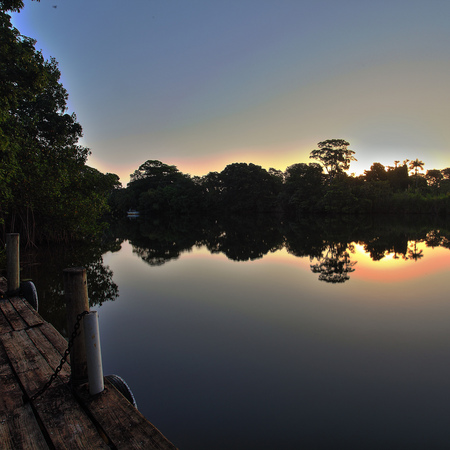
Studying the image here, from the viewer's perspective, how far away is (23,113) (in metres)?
16.8

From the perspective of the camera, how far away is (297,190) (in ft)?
180

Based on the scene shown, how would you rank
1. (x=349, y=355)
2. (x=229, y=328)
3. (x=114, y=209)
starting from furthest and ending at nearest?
(x=114, y=209) < (x=229, y=328) < (x=349, y=355)

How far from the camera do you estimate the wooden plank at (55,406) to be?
2.00m

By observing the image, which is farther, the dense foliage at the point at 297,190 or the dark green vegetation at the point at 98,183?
the dense foliage at the point at 297,190

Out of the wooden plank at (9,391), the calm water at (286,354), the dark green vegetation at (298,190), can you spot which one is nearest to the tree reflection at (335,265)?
the calm water at (286,354)

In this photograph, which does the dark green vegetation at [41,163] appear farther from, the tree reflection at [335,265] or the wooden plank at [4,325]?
the tree reflection at [335,265]

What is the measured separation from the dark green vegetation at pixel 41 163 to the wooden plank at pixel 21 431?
28.6ft

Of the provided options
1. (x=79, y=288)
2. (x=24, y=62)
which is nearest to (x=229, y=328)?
(x=79, y=288)

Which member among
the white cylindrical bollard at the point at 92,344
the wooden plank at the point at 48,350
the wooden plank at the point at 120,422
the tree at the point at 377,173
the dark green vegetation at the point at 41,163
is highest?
the tree at the point at 377,173

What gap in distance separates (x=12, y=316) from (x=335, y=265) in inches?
438

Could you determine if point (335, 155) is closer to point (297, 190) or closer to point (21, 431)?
point (297, 190)

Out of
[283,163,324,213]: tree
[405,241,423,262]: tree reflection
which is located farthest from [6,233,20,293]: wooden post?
[283,163,324,213]: tree

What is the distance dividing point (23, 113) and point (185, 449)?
65.9 feet

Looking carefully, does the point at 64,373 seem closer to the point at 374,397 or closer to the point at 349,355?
the point at 374,397
